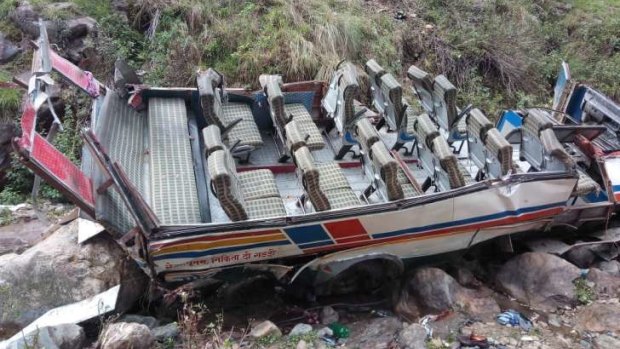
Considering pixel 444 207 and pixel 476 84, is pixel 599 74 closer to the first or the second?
pixel 476 84

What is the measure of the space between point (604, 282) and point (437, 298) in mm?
1754

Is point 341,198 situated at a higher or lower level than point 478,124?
lower

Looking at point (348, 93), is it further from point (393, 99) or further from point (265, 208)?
point (265, 208)

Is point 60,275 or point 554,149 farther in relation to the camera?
point 554,149

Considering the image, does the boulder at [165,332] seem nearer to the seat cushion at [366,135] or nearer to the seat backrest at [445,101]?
the seat cushion at [366,135]

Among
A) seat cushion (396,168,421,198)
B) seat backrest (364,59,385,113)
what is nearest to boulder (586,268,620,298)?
seat cushion (396,168,421,198)

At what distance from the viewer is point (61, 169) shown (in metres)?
3.71

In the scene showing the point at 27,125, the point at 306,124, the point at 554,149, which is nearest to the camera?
the point at 27,125

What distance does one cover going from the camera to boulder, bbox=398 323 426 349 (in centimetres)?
429

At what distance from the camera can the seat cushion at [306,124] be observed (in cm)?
580

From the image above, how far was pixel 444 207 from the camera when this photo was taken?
15.0 feet

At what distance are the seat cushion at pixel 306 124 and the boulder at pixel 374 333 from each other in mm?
1934

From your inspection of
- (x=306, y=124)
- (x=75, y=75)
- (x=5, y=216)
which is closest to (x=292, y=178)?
(x=306, y=124)

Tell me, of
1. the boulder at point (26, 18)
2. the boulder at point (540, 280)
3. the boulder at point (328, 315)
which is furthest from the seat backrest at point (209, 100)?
the boulder at point (26, 18)
